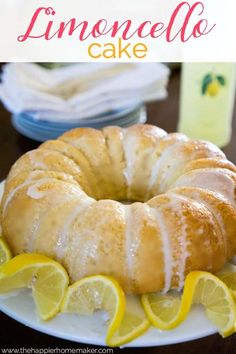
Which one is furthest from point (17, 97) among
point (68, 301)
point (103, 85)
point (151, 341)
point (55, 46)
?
point (151, 341)

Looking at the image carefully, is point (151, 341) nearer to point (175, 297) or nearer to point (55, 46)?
point (175, 297)

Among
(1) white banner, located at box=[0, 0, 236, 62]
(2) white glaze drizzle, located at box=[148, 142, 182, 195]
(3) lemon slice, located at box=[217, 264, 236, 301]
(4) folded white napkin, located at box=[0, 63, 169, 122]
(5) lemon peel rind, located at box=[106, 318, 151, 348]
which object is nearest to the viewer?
(5) lemon peel rind, located at box=[106, 318, 151, 348]

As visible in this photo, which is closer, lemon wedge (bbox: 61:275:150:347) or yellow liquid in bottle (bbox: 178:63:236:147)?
lemon wedge (bbox: 61:275:150:347)

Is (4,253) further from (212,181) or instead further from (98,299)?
(212,181)

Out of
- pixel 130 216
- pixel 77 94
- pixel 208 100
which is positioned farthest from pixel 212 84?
pixel 130 216

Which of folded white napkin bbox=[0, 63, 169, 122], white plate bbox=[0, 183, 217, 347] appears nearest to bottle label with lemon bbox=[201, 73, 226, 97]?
folded white napkin bbox=[0, 63, 169, 122]

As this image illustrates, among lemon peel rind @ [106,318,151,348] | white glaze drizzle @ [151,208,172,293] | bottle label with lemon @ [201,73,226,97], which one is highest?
bottle label with lemon @ [201,73,226,97]

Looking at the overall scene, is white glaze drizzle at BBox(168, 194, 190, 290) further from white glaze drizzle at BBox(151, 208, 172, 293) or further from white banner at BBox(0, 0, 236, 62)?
white banner at BBox(0, 0, 236, 62)
